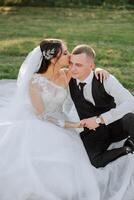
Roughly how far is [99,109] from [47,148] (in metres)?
0.62

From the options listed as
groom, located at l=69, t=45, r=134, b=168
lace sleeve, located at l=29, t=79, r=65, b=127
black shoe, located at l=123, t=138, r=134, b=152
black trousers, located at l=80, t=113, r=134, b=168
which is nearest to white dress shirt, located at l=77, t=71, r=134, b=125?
groom, located at l=69, t=45, r=134, b=168

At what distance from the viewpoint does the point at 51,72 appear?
5152 mm

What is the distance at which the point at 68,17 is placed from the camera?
15.9m

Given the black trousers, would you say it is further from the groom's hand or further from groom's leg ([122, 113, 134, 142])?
the groom's hand

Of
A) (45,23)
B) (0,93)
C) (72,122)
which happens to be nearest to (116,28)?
(45,23)

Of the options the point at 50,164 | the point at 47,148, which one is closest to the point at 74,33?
the point at 47,148

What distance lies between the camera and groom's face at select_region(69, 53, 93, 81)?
16.2 feet

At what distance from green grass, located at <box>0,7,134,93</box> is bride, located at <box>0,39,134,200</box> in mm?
3304

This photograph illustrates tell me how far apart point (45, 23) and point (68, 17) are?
4.91 feet

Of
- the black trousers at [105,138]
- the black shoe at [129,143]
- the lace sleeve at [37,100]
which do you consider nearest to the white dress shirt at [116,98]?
the black trousers at [105,138]

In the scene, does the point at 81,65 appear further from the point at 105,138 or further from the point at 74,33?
the point at 74,33

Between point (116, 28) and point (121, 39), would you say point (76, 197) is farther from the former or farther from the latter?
point (116, 28)

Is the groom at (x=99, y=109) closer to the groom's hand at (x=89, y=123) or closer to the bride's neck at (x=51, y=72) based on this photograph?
the groom's hand at (x=89, y=123)

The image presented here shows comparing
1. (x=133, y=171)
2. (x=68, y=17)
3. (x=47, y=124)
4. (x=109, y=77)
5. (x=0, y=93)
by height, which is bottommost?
(x=68, y=17)
